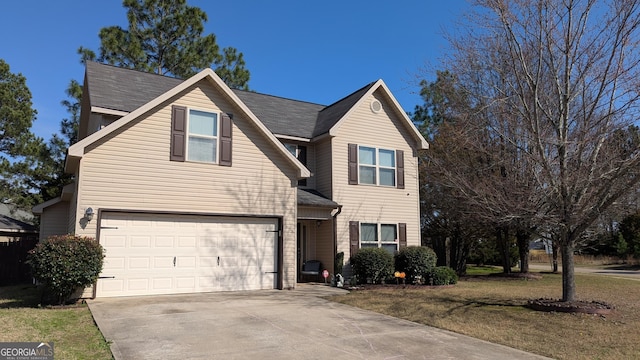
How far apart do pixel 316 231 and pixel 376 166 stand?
3.56 metres

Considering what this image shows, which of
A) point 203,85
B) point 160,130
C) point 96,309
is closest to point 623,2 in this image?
point 203,85

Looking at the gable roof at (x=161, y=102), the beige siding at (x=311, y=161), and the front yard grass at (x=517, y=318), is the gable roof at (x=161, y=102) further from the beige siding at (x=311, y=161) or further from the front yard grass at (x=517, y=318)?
the front yard grass at (x=517, y=318)

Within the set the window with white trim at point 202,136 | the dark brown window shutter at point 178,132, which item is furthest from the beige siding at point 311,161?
the dark brown window shutter at point 178,132

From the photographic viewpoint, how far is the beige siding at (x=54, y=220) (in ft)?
54.7

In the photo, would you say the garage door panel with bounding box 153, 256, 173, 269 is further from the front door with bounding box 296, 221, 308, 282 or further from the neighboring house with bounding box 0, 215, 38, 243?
the neighboring house with bounding box 0, 215, 38, 243

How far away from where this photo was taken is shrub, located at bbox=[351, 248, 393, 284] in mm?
16328

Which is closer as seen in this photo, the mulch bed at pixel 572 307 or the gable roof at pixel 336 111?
the mulch bed at pixel 572 307

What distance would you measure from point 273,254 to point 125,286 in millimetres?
4489

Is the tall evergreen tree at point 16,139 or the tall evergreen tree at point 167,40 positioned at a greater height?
the tall evergreen tree at point 167,40

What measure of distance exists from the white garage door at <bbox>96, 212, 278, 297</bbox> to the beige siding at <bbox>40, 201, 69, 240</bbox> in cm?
552

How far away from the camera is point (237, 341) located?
25.5 feet

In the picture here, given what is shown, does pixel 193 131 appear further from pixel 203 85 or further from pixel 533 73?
pixel 533 73

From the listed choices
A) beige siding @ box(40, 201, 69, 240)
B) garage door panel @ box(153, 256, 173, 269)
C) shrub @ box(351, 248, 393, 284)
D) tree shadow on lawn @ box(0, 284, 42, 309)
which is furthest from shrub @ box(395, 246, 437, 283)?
beige siding @ box(40, 201, 69, 240)

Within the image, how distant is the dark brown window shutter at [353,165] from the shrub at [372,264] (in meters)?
2.86
